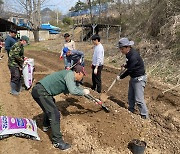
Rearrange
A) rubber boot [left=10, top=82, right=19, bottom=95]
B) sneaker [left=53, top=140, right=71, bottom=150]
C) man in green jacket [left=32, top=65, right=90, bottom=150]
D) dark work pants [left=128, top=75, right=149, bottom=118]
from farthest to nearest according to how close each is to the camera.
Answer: rubber boot [left=10, top=82, right=19, bottom=95], dark work pants [left=128, top=75, right=149, bottom=118], sneaker [left=53, top=140, right=71, bottom=150], man in green jacket [left=32, top=65, right=90, bottom=150]

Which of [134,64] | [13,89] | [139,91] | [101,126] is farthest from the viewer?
[13,89]

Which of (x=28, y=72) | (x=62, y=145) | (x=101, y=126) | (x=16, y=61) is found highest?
(x=16, y=61)

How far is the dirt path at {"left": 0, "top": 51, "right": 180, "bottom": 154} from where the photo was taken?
4168 millimetres

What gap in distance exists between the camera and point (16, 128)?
429 cm

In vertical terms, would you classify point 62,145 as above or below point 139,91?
below

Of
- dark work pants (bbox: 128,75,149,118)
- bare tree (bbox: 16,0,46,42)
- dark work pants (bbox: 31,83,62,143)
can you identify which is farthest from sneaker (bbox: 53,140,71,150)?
bare tree (bbox: 16,0,46,42)

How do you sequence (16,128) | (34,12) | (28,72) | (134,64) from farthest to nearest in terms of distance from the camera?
(34,12)
(28,72)
(134,64)
(16,128)

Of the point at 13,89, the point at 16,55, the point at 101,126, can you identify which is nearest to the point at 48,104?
the point at 101,126

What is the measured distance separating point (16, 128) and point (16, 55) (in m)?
2.94

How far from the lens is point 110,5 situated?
29375mm

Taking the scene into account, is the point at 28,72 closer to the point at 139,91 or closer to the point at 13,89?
the point at 13,89

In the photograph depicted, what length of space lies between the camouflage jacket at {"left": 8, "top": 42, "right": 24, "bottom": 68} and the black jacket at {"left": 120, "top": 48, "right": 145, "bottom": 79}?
319cm

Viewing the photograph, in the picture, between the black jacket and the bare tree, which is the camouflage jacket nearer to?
the black jacket

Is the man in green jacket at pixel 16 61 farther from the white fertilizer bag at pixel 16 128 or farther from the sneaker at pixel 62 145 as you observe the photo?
the sneaker at pixel 62 145
